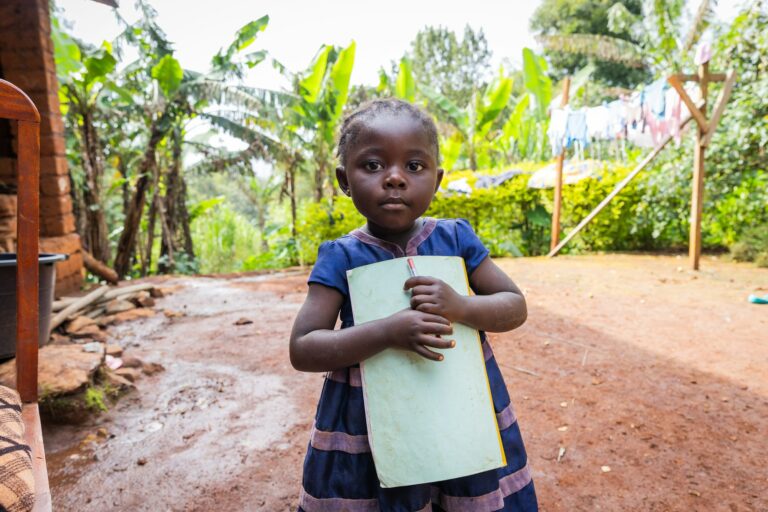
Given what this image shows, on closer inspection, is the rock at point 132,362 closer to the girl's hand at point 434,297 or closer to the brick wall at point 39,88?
the brick wall at point 39,88

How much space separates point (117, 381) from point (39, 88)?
3334 mm

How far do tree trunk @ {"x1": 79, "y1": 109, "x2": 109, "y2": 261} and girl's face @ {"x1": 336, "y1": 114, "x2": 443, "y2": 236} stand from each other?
25.2 feet

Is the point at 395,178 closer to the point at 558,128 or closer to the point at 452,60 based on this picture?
the point at 558,128

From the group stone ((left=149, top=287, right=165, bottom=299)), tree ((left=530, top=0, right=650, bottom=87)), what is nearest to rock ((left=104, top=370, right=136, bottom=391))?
stone ((left=149, top=287, right=165, bottom=299))

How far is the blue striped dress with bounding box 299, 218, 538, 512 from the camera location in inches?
39.1

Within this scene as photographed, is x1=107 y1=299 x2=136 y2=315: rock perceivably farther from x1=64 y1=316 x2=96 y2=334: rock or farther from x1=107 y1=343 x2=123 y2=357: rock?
x1=107 y1=343 x2=123 y2=357: rock

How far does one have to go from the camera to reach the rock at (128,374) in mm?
2809

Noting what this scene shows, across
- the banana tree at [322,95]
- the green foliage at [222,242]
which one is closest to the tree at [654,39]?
the banana tree at [322,95]

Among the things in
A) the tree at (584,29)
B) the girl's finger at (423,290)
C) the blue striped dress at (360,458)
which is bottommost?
the blue striped dress at (360,458)

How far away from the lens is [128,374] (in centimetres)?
283

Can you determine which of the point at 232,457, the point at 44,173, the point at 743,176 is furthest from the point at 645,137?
the point at 44,173

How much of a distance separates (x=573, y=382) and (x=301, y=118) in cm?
671

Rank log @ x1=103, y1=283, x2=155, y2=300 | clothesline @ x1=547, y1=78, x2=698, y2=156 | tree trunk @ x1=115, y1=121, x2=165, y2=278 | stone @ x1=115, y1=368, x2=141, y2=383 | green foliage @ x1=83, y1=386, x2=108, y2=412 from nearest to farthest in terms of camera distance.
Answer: green foliage @ x1=83, y1=386, x2=108, y2=412, stone @ x1=115, y1=368, x2=141, y2=383, log @ x1=103, y1=283, x2=155, y2=300, clothesline @ x1=547, y1=78, x2=698, y2=156, tree trunk @ x1=115, y1=121, x2=165, y2=278

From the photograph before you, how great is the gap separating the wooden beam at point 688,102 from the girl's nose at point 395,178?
555cm
